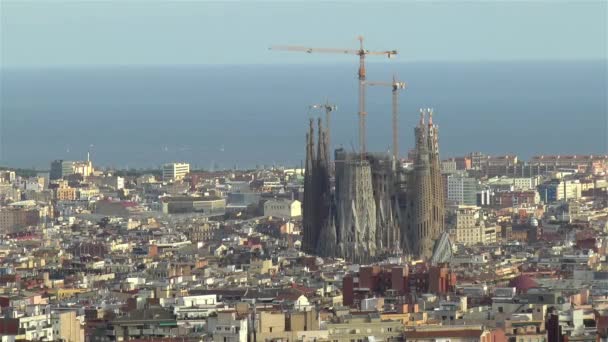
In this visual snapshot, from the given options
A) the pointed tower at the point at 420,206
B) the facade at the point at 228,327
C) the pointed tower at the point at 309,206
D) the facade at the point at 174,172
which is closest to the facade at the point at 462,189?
the facade at the point at 174,172

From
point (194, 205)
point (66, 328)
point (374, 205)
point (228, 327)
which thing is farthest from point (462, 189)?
point (228, 327)

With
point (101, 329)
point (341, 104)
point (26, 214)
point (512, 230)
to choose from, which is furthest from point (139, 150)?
point (101, 329)

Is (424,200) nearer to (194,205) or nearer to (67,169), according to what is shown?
(194,205)

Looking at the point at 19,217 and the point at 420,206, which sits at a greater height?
the point at 19,217

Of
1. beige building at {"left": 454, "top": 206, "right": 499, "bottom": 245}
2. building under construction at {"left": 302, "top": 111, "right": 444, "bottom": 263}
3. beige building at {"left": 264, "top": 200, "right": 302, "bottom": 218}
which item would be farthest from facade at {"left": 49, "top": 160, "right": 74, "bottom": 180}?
building under construction at {"left": 302, "top": 111, "right": 444, "bottom": 263}

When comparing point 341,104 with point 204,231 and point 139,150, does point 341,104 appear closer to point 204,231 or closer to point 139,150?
point 139,150

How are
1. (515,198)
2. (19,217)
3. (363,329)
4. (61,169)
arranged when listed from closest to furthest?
(363,329) → (19,217) → (515,198) → (61,169)

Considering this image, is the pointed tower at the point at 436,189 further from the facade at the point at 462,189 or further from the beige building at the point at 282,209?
the facade at the point at 462,189
